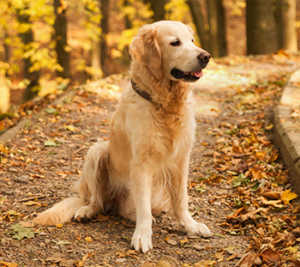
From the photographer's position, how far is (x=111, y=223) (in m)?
3.41

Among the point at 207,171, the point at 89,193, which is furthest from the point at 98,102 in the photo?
the point at 89,193

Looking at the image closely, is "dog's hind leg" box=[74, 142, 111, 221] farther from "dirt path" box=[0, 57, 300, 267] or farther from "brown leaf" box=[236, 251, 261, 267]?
"brown leaf" box=[236, 251, 261, 267]

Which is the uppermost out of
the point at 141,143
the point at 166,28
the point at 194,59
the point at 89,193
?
the point at 166,28

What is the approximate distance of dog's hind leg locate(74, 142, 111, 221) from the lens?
348 cm

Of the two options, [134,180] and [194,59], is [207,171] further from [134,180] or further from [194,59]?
[194,59]

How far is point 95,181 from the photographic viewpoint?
3.50m

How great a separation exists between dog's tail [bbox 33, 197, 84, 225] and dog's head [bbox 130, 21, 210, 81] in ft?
4.48

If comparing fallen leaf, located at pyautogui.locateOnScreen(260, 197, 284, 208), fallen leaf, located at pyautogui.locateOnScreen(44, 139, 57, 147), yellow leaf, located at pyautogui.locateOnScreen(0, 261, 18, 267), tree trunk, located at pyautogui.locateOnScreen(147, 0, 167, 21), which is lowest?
fallen leaf, located at pyautogui.locateOnScreen(260, 197, 284, 208)

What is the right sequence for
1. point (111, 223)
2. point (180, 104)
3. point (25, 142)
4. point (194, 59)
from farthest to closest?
A: point (25, 142)
point (111, 223)
point (180, 104)
point (194, 59)

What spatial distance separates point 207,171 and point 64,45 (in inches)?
254

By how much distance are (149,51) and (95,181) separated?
1.26 metres

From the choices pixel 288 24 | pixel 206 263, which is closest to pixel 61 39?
pixel 288 24

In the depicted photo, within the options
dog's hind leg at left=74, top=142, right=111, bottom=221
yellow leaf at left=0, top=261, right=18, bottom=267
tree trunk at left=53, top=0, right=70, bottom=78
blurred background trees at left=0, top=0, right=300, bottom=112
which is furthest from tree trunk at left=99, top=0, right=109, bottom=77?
yellow leaf at left=0, top=261, right=18, bottom=267

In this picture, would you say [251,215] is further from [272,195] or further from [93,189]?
[93,189]
